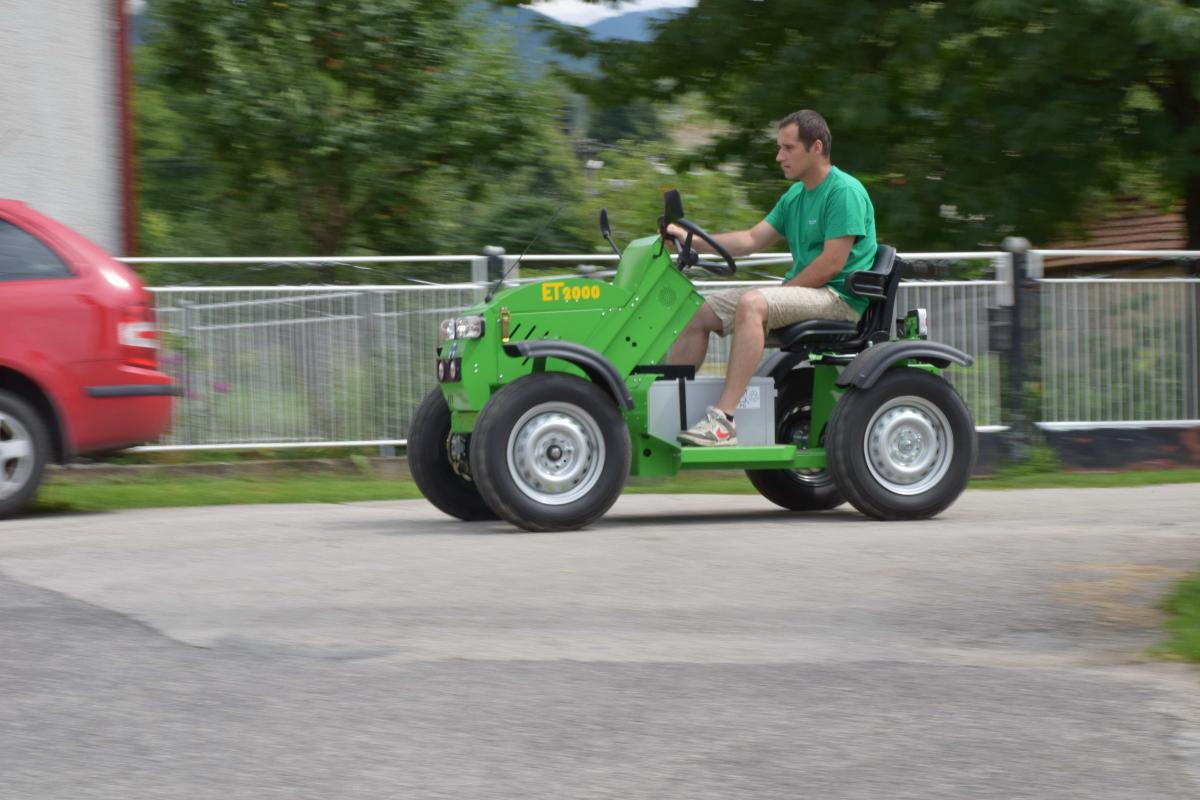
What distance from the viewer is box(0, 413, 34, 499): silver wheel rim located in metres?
9.22

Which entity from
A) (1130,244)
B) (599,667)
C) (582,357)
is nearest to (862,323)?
(582,357)

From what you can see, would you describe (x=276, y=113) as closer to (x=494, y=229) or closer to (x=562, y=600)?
(x=494, y=229)

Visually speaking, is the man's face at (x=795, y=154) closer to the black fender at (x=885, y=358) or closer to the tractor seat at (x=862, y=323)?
the tractor seat at (x=862, y=323)

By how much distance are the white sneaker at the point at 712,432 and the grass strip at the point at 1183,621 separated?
2.62m

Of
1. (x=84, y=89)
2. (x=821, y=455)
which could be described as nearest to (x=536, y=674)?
(x=821, y=455)

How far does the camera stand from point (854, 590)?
6090mm

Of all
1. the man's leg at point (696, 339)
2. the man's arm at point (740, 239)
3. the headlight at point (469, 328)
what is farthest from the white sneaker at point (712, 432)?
the headlight at point (469, 328)

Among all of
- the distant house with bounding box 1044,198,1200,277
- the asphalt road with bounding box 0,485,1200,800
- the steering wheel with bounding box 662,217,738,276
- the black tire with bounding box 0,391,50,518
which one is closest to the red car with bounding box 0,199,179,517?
the black tire with bounding box 0,391,50,518

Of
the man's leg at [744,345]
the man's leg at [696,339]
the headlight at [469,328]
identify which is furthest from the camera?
the man's leg at [696,339]

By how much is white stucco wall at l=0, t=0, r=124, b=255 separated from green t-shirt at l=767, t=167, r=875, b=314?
627 centimetres

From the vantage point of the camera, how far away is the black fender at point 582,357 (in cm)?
798

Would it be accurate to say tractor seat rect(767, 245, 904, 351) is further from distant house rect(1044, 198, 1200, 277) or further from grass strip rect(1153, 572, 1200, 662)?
distant house rect(1044, 198, 1200, 277)

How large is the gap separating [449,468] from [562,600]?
294cm

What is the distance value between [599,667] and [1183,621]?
1808 millimetres
